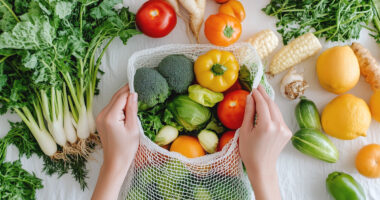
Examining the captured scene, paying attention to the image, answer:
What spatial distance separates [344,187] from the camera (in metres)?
0.97

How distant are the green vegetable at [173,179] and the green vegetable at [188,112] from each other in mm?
128

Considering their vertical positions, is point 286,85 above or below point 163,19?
below

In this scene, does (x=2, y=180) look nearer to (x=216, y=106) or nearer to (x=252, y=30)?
(x=216, y=106)

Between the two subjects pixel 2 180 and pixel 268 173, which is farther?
pixel 2 180

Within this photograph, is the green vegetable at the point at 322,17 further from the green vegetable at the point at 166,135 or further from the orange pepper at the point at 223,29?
the green vegetable at the point at 166,135

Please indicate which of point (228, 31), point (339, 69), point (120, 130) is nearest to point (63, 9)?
point (120, 130)

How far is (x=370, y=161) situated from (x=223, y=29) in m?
0.64

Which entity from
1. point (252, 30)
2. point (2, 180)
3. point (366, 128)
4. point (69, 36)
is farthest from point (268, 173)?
point (2, 180)

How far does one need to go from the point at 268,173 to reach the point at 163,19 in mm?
576

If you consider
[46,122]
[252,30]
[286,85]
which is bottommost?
[46,122]

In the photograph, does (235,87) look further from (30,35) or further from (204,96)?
(30,35)

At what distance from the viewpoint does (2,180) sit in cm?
97

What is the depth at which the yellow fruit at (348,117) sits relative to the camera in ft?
3.11

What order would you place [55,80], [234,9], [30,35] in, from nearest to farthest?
[30,35] < [55,80] < [234,9]
